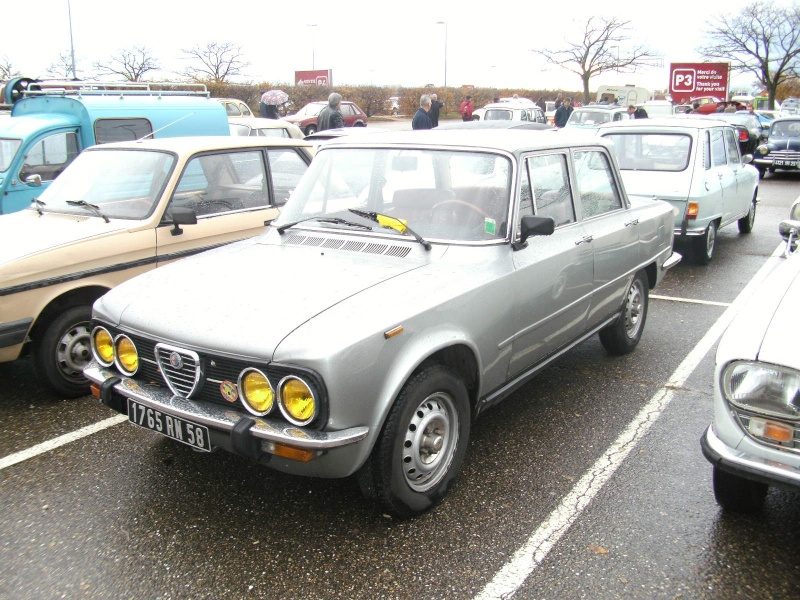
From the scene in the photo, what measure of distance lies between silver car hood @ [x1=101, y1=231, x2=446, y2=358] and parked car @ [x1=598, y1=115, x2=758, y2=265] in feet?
18.7

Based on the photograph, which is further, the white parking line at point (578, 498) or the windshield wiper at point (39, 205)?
the windshield wiper at point (39, 205)

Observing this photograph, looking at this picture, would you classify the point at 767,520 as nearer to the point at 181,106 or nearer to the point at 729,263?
the point at 729,263

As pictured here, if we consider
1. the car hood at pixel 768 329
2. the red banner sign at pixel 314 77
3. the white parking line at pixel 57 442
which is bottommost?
the white parking line at pixel 57 442

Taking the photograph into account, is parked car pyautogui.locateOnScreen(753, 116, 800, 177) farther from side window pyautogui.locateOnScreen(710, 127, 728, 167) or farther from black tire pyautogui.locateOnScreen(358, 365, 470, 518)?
black tire pyautogui.locateOnScreen(358, 365, 470, 518)

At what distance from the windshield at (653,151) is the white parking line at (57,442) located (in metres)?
6.77

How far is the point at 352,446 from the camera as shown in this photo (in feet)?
9.18

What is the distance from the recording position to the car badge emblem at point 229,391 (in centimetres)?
289

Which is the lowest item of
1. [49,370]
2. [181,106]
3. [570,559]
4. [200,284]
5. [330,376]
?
[570,559]

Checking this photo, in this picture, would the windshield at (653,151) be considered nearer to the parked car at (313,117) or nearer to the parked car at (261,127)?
the parked car at (261,127)

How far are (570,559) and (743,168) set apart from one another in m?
8.67

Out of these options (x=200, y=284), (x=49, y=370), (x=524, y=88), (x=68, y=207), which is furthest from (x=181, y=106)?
(x=524, y=88)

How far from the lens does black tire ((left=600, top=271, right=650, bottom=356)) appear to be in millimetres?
5297

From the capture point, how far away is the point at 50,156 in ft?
24.7

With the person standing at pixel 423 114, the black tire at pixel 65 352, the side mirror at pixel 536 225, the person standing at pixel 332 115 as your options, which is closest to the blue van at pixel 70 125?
the black tire at pixel 65 352
